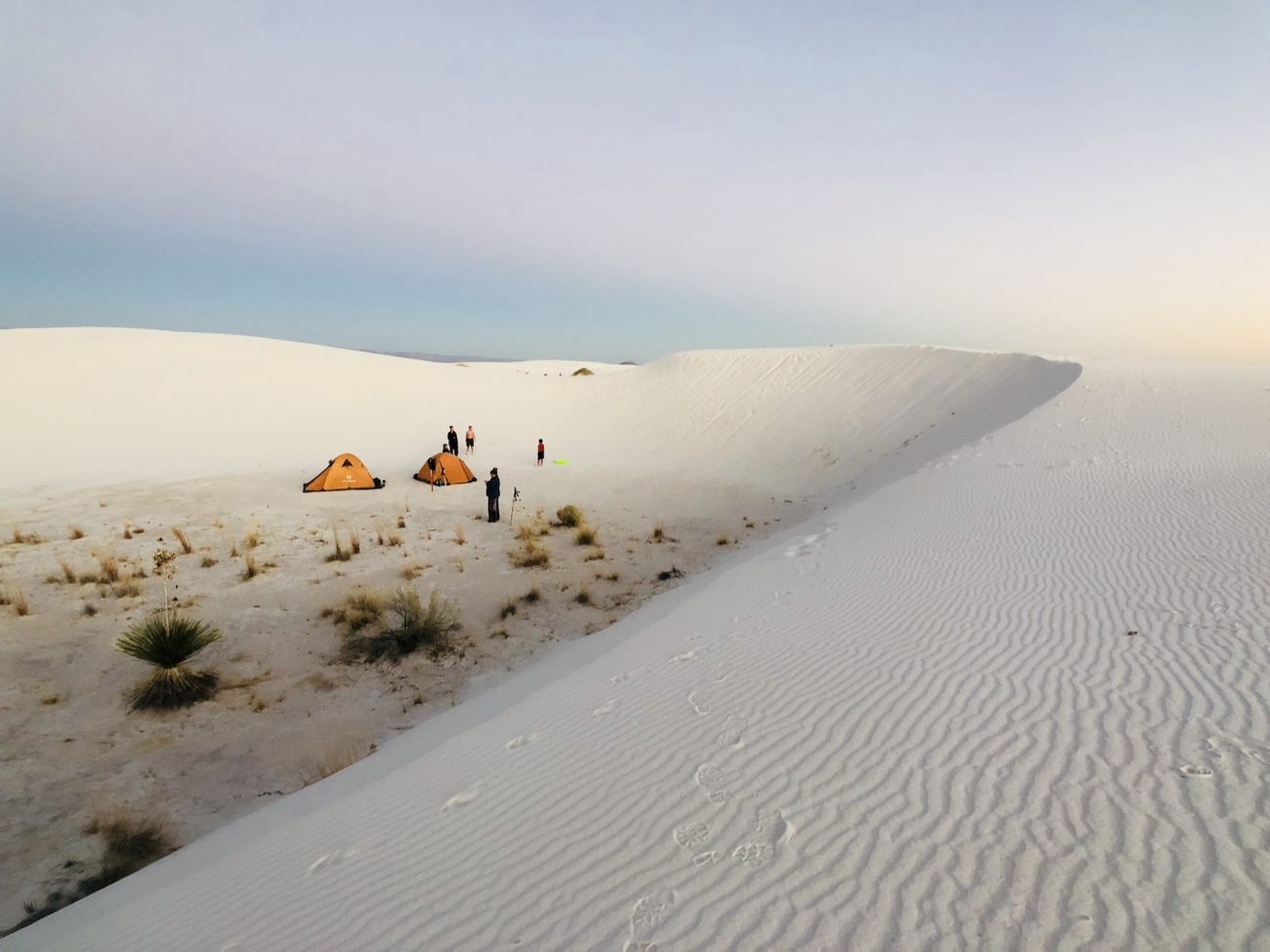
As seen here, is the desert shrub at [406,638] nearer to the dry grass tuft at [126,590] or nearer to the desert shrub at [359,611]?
the desert shrub at [359,611]

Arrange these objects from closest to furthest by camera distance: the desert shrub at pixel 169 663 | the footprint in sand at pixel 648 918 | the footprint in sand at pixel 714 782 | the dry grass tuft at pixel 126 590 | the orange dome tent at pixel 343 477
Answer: the footprint in sand at pixel 648 918, the footprint in sand at pixel 714 782, the desert shrub at pixel 169 663, the dry grass tuft at pixel 126 590, the orange dome tent at pixel 343 477

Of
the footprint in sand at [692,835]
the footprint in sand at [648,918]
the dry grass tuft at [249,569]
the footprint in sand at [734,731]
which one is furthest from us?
the dry grass tuft at [249,569]

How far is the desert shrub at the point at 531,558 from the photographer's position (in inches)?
361

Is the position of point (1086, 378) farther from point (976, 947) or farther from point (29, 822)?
point (29, 822)

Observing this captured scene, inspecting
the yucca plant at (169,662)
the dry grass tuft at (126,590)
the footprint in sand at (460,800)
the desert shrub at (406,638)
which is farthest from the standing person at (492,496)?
the footprint in sand at (460,800)

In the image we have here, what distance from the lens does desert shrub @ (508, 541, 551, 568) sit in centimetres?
918

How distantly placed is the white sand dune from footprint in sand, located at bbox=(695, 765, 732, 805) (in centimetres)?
2

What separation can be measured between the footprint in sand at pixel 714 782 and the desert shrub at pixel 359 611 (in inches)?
214

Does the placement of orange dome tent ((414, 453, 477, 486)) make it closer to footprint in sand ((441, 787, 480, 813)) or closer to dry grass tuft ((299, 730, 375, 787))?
dry grass tuft ((299, 730, 375, 787))

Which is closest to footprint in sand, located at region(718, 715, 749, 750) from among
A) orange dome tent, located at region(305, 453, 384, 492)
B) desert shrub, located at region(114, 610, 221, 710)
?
desert shrub, located at region(114, 610, 221, 710)

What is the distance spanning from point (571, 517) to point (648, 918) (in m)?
9.49

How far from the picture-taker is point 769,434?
2173cm

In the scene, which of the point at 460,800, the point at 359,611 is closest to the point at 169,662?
the point at 359,611

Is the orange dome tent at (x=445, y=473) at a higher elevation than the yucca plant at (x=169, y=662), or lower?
higher
